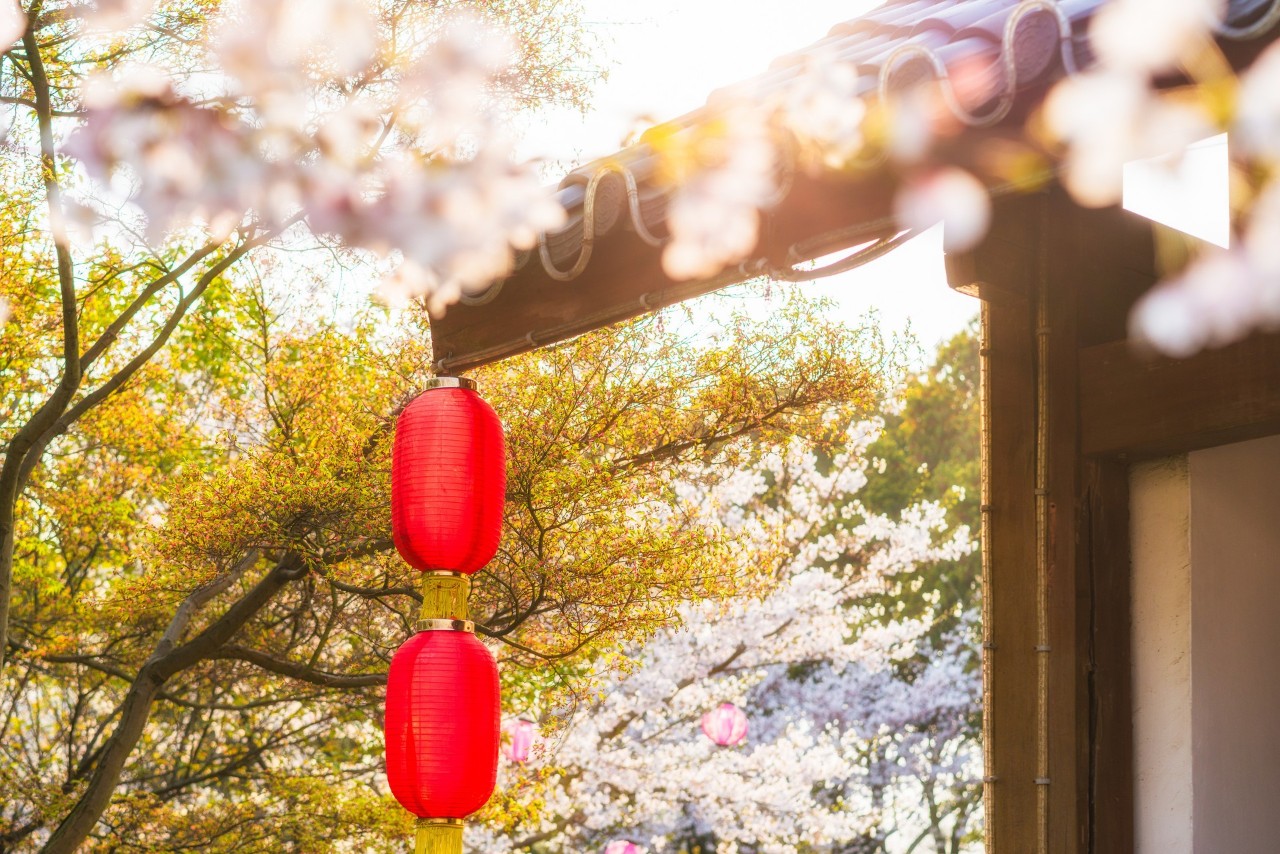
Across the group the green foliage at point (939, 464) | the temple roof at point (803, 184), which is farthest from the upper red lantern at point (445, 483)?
the green foliage at point (939, 464)

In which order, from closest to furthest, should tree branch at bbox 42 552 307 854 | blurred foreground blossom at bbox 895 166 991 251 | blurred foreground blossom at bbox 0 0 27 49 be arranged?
blurred foreground blossom at bbox 895 166 991 251 < blurred foreground blossom at bbox 0 0 27 49 < tree branch at bbox 42 552 307 854

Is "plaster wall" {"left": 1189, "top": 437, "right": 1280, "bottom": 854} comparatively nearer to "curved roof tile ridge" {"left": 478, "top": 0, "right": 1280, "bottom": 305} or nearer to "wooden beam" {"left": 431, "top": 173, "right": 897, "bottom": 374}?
"wooden beam" {"left": 431, "top": 173, "right": 897, "bottom": 374}

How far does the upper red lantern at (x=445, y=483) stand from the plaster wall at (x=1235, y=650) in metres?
2.20

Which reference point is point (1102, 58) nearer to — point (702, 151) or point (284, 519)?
point (702, 151)

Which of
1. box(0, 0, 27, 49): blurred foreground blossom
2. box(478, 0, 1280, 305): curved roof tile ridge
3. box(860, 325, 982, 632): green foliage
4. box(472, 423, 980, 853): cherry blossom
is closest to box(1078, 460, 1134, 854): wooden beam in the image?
box(478, 0, 1280, 305): curved roof tile ridge

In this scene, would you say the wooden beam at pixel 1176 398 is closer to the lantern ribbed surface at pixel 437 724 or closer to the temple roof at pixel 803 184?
the temple roof at pixel 803 184

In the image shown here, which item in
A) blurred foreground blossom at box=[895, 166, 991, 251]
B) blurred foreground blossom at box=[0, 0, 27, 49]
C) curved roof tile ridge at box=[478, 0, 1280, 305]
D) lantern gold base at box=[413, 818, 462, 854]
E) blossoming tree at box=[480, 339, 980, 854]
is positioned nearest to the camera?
curved roof tile ridge at box=[478, 0, 1280, 305]

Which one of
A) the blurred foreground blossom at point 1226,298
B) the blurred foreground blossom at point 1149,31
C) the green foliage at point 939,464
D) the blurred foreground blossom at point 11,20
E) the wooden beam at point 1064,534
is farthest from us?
the green foliage at point 939,464

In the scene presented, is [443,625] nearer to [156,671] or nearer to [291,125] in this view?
[291,125]

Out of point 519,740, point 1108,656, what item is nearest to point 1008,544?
point 1108,656

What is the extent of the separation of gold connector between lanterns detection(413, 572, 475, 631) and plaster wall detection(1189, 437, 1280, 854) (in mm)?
2149

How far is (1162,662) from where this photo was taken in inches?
116

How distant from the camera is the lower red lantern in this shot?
395 cm

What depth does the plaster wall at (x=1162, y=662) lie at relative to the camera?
289 centimetres
